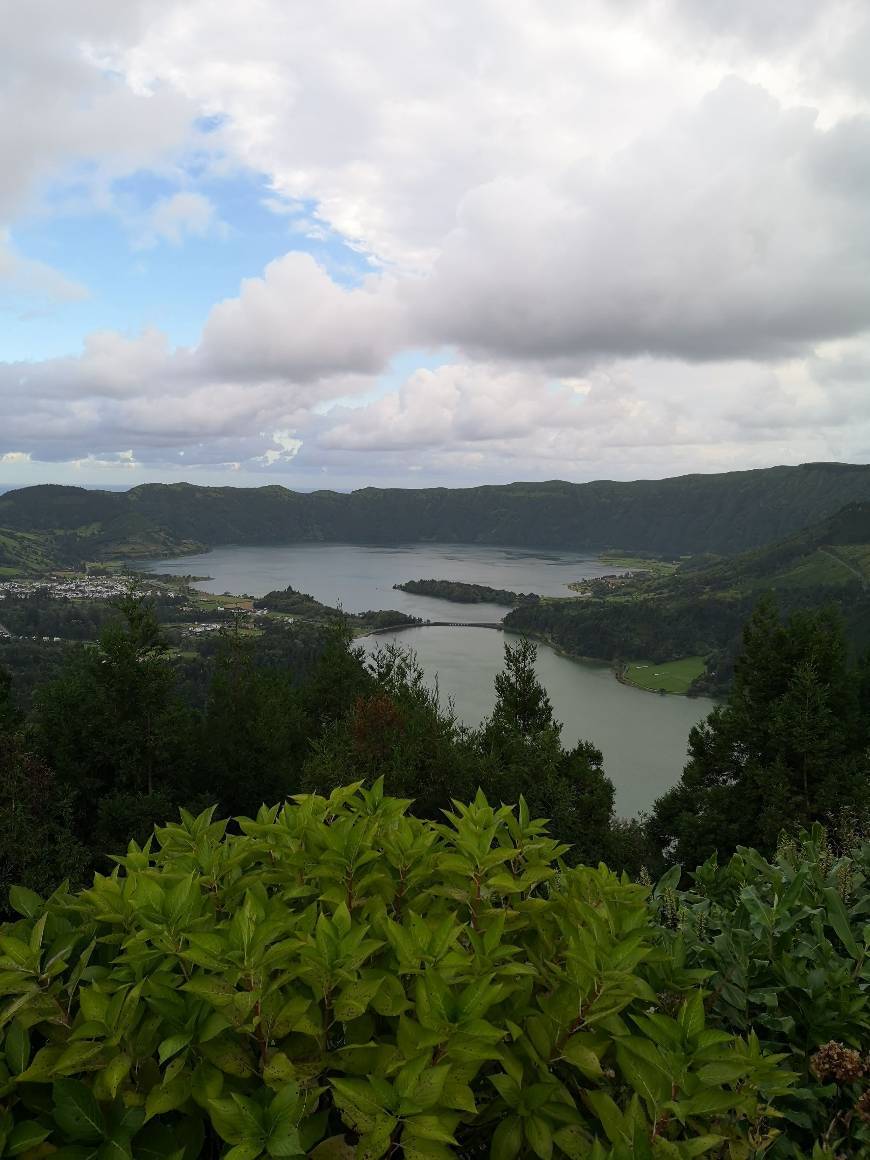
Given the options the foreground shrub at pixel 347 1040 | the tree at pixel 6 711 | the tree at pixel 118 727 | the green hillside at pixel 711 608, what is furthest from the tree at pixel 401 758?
the green hillside at pixel 711 608

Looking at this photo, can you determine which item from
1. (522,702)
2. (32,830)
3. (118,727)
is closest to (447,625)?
(522,702)

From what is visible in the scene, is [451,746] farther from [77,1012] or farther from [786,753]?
[77,1012]

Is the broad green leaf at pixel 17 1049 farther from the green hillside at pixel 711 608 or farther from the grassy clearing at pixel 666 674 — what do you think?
the grassy clearing at pixel 666 674

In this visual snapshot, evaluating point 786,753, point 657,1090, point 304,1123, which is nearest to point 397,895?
point 304,1123

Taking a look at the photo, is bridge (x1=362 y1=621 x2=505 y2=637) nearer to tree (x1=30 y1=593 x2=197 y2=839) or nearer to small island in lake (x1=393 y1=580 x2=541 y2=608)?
small island in lake (x1=393 y1=580 x2=541 y2=608)

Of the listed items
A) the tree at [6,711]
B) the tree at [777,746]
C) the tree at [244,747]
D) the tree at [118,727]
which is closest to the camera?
the tree at [6,711]
